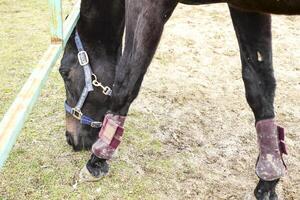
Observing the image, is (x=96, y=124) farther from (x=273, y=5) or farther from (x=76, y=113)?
(x=273, y=5)

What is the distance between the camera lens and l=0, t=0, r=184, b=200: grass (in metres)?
2.68

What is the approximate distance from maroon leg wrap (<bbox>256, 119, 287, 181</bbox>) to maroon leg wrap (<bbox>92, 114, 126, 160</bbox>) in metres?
0.75

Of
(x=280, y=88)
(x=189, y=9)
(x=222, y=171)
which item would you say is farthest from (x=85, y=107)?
(x=189, y=9)

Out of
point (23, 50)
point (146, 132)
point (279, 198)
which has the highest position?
point (279, 198)

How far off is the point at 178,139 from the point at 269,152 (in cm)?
77

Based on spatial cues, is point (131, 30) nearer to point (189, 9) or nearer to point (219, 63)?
point (219, 63)

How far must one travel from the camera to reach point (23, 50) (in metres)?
4.42

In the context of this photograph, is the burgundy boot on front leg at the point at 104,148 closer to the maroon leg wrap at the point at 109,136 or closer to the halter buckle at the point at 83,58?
the maroon leg wrap at the point at 109,136

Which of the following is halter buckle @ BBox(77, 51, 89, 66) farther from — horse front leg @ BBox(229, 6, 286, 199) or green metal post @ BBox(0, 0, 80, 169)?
horse front leg @ BBox(229, 6, 286, 199)

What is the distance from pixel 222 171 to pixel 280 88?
1.27 meters

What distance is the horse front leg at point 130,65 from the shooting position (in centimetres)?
232

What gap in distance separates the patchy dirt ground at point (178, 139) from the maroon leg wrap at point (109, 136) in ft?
0.64

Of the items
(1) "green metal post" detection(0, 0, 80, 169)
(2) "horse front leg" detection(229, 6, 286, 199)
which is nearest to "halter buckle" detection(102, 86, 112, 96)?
(1) "green metal post" detection(0, 0, 80, 169)

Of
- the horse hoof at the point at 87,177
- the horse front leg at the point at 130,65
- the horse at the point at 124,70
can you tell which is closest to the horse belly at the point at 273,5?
the horse at the point at 124,70
